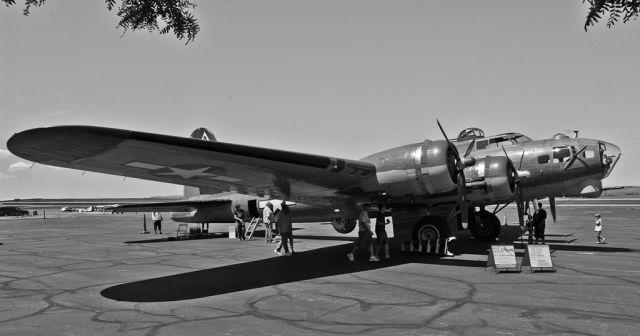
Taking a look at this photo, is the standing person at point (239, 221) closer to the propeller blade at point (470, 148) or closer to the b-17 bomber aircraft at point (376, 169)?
the b-17 bomber aircraft at point (376, 169)

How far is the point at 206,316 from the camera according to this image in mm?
7426

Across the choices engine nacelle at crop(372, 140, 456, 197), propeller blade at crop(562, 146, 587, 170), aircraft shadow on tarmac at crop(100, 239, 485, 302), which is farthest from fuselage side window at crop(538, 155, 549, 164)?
aircraft shadow on tarmac at crop(100, 239, 485, 302)

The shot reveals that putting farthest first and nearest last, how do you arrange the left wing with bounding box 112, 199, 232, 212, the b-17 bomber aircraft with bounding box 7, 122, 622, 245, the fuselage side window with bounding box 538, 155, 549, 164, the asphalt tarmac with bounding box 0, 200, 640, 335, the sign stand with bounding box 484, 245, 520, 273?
the left wing with bounding box 112, 199, 232, 212 < the fuselage side window with bounding box 538, 155, 549, 164 < the sign stand with bounding box 484, 245, 520, 273 < the b-17 bomber aircraft with bounding box 7, 122, 622, 245 < the asphalt tarmac with bounding box 0, 200, 640, 335

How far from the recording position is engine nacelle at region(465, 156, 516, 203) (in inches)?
549

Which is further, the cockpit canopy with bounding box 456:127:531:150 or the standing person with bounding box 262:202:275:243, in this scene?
the standing person with bounding box 262:202:275:243

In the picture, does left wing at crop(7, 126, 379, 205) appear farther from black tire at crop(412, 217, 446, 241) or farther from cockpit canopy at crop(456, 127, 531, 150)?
cockpit canopy at crop(456, 127, 531, 150)

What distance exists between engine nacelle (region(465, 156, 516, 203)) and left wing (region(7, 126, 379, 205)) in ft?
9.91

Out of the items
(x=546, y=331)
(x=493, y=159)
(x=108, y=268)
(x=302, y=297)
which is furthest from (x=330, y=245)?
(x=546, y=331)

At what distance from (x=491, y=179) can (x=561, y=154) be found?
3.24m

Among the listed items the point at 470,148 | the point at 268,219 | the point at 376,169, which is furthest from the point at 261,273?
the point at 268,219

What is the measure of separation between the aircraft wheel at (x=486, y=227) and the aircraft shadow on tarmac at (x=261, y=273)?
2335mm

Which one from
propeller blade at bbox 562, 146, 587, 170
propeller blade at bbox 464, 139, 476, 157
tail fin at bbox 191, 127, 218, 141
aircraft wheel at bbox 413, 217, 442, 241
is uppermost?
tail fin at bbox 191, 127, 218, 141

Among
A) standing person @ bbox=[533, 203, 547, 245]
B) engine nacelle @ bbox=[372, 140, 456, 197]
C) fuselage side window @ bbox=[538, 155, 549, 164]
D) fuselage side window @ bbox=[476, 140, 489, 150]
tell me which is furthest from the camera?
standing person @ bbox=[533, 203, 547, 245]

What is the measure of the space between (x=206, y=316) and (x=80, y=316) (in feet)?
6.48
